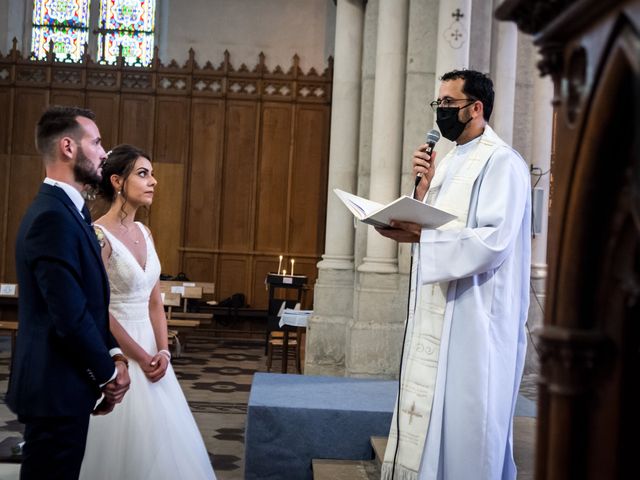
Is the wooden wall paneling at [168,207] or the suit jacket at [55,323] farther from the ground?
the wooden wall paneling at [168,207]

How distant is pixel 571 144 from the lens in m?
1.26

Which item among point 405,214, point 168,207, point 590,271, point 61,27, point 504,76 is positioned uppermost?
point 61,27

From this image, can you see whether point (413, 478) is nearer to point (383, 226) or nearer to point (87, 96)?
point (383, 226)

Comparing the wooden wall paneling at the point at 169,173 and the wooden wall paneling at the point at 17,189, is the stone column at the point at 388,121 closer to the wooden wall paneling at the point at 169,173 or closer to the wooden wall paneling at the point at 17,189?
the wooden wall paneling at the point at 169,173

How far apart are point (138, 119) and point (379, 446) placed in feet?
35.9

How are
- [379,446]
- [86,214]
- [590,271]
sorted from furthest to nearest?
[379,446]
[86,214]
[590,271]

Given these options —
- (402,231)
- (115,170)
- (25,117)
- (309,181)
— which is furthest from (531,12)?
(25,117)

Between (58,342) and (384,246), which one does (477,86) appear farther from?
(384,246)

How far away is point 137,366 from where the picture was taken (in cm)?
382

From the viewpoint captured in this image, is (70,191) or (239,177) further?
(239,177)

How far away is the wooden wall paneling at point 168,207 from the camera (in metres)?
14.7

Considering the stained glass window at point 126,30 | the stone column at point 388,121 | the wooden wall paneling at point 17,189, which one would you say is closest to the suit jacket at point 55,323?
the stone column at point 388,121

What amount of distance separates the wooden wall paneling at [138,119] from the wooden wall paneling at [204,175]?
0.71 m

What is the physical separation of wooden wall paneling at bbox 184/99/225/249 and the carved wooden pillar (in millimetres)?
13555
